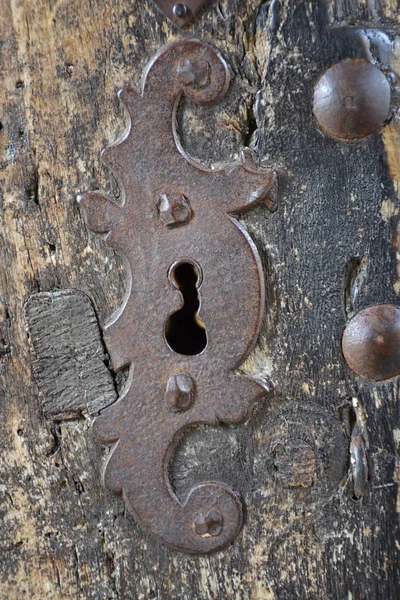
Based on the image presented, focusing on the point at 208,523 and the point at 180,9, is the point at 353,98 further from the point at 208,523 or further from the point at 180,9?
the point at 208,523

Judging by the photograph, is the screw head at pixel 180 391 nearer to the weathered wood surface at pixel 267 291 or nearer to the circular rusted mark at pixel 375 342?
the weathered wood surface at pixel 267 291

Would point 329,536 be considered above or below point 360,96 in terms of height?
below

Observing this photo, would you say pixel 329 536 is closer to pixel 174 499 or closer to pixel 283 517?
pixel 283 517

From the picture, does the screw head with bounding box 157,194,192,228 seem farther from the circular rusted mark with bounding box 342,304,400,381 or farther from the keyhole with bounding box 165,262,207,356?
the circular rusted mark with bounding box 342,304,400,381

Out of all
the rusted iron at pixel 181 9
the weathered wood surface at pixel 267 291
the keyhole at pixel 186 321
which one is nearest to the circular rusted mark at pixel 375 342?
the weathered wood surface at pixel 267 291

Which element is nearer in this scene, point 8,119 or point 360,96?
point 360,96

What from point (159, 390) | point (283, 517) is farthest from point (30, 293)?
point (283, 517)
